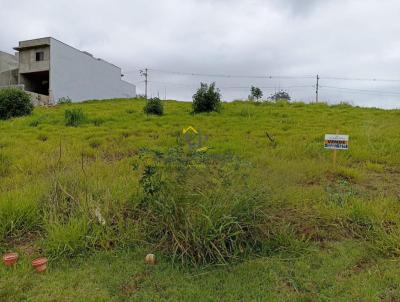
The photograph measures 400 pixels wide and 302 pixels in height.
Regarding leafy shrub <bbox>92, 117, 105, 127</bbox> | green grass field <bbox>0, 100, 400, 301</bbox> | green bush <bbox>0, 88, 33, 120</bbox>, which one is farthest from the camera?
green bush <bbox>0, 88, 33, 120</bbox>

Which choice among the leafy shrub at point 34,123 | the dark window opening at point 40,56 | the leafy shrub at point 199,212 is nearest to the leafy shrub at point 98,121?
the leafy shrub at point 34,123

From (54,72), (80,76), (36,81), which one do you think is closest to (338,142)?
(54,72)

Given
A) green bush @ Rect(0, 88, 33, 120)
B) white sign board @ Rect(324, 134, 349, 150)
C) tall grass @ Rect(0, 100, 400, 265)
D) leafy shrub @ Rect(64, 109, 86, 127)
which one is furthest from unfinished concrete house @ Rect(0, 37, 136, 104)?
white sign board @ Rect(324, 134, 349, 150)

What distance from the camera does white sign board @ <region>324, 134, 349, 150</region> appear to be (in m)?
4.77

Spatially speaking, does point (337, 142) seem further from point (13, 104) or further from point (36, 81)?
point (36, 81)

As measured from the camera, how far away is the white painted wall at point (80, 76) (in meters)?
27.3

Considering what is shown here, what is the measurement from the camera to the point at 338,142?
4.81 metres

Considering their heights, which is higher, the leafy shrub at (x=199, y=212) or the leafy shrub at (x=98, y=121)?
the leafy shrub at (x=98, y=121)

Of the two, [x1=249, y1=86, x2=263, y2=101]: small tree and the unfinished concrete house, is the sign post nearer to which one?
[x1=249, y1=86, x2=263, y2=101]: small tree

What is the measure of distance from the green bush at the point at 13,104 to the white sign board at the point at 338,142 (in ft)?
40.9

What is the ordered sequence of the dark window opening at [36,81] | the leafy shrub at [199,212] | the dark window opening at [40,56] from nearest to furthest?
the leafy shrub at [199,212] < the dark window opening at [40,56] < the dark window opening at [36,81]

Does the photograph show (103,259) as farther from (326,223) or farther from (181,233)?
(326,223)

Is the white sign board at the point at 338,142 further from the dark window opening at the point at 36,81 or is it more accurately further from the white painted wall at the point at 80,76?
the dark window opening at the point at 36,81

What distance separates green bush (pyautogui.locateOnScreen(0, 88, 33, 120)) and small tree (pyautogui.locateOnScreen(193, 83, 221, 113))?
23.1ft
